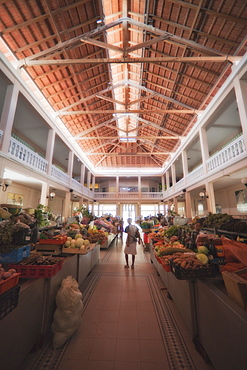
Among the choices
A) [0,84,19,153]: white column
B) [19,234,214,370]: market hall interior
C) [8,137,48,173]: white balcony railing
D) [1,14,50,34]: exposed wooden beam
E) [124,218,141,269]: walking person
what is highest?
[1,14,50,34]: exposed wooden beam

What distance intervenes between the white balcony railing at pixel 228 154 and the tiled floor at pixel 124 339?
17.8 feet

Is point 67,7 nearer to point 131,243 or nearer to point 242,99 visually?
point 242,99

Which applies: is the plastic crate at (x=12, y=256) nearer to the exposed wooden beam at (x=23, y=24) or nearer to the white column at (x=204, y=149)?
the exposed wooden beam at (x=23, y=24)

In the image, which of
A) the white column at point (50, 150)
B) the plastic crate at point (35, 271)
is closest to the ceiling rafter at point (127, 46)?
the white column at point (50, 150)

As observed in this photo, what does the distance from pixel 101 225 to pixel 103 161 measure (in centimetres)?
1160

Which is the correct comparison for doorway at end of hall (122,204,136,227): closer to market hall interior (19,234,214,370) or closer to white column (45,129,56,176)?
white column (45,129,56,176)

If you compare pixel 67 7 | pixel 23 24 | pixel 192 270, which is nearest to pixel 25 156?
pixel 23 24

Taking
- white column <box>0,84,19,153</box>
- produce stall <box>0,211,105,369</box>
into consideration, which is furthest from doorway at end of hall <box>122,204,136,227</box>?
produce stall <box>0,211,105,369</box>

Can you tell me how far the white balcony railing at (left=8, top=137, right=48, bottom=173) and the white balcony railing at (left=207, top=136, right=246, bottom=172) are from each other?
8.00 meters

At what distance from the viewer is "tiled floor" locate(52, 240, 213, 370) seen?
169 cm

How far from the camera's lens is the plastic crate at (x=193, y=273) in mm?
1899

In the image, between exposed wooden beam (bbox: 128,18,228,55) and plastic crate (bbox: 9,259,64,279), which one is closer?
plastic crate (bbox: 9,259,64,279)

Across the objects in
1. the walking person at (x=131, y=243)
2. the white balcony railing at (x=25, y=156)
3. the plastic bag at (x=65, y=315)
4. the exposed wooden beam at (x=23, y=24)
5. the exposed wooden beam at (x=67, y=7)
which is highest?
the exposed wooden beam at (x=67, y=7)

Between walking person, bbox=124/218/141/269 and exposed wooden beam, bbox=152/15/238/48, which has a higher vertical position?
exposed wooden beam, bbox=152/15/238/48
